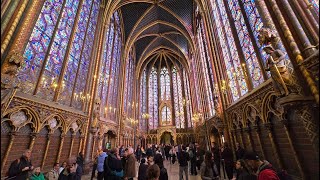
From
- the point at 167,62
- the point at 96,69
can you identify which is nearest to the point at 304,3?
the point at 96,69

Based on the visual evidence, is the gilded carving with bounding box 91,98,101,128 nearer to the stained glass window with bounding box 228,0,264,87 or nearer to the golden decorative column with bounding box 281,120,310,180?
the stained glass window with bounding box 228,0,264,87

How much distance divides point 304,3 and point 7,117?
31.4ft

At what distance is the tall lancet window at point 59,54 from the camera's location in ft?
21.0

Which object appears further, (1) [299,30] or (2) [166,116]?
A: (2) [166,116]

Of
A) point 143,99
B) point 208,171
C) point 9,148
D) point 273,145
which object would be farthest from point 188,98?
point 9,148

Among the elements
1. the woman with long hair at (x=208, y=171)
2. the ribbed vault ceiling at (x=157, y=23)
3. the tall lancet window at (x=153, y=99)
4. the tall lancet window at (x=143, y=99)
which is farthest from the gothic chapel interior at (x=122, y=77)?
the tall lancet window at (x=153, y=99)

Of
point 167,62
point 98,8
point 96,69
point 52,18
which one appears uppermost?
point 167,62

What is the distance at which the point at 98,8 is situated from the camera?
13.1m

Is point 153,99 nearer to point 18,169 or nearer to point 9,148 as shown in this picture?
point 9,148

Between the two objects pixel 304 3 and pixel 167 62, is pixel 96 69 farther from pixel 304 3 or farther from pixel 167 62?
pixel 167 62

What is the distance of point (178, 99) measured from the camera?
27.6 meters

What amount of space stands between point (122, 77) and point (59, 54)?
938 centimetres

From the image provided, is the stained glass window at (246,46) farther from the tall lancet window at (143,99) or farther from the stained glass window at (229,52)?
the tall lancet window at (143,99)

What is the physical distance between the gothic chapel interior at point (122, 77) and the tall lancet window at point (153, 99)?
9.04m
